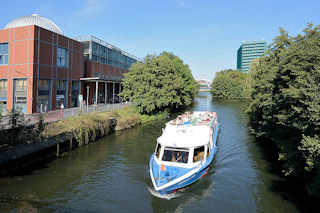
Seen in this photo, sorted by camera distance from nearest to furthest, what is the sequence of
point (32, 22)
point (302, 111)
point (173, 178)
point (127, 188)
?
point (302, 111) → point (173, 178) → point (127, 188) → point (32, 22)

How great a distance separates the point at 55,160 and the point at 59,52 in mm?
17819

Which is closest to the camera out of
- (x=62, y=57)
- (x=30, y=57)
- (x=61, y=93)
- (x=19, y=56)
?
(x=30, y=57)

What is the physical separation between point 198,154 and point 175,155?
144cm

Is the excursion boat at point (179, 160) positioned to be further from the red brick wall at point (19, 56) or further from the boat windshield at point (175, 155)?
the red brick wall at point (19, 56)

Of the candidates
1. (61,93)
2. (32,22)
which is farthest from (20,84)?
(32,22)

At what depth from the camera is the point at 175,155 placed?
13.9 metres

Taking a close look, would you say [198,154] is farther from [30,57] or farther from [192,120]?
[30,57]

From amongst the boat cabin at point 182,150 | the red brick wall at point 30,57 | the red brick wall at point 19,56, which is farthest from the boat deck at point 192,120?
the red brick wall at point 19,56

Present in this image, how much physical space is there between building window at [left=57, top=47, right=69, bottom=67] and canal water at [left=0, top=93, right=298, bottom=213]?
1574cm

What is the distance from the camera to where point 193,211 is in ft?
36.8

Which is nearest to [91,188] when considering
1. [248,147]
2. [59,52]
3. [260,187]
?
[260,187]

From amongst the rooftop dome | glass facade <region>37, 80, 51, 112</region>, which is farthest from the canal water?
the rooftop dome

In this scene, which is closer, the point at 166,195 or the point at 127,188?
the point at 166,195

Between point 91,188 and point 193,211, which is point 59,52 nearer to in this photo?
point 91,188
